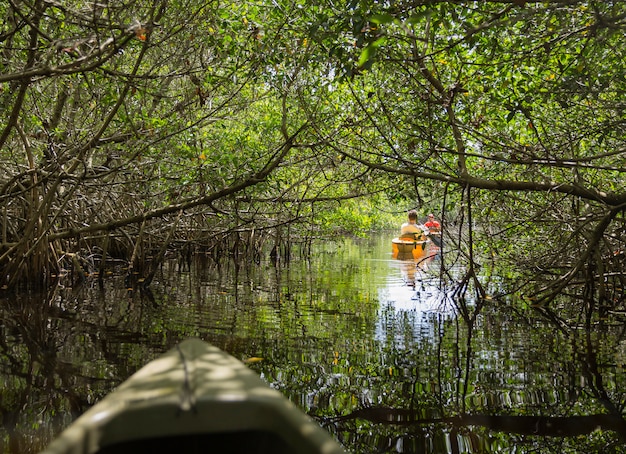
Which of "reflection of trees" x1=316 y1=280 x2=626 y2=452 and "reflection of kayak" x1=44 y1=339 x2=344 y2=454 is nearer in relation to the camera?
"reflection of kayak" x1=44 y1=339 x2=344 y2=454

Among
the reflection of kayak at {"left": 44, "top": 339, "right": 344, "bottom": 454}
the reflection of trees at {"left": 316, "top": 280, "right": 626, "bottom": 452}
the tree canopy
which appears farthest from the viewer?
the tree canopy

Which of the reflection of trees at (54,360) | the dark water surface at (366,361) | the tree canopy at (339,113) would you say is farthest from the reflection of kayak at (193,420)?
the tree canopy at (339,113)

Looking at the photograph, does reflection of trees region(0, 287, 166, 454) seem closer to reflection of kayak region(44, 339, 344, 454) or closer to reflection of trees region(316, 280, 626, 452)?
reflection of kayak region(44, 339, 344, 454)

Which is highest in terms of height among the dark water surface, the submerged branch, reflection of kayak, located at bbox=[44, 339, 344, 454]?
reflection of kayak, located at bbox=[44, 339, 344, 454]

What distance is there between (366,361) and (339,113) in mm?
3470

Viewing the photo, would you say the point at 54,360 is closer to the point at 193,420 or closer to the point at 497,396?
the point at 193,420

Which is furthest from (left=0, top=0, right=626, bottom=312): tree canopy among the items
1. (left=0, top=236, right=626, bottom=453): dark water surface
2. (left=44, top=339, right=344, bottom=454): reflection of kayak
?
(left=44, top=339, right=344, bottom=454): reflection of kayak

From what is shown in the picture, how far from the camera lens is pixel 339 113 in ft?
22.1

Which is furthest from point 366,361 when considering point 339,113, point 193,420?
point 339,113

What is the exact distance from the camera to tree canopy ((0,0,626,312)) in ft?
15.0

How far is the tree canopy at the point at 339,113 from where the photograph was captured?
457cm

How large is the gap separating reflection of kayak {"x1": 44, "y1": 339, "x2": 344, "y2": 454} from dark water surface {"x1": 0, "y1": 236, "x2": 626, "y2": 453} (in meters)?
0.87

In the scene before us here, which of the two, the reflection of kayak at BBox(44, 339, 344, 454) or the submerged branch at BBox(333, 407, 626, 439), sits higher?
the reflection of kayak at BBox(44, 339, 344, 454)

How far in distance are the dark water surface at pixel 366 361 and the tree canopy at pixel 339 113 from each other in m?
0.90
